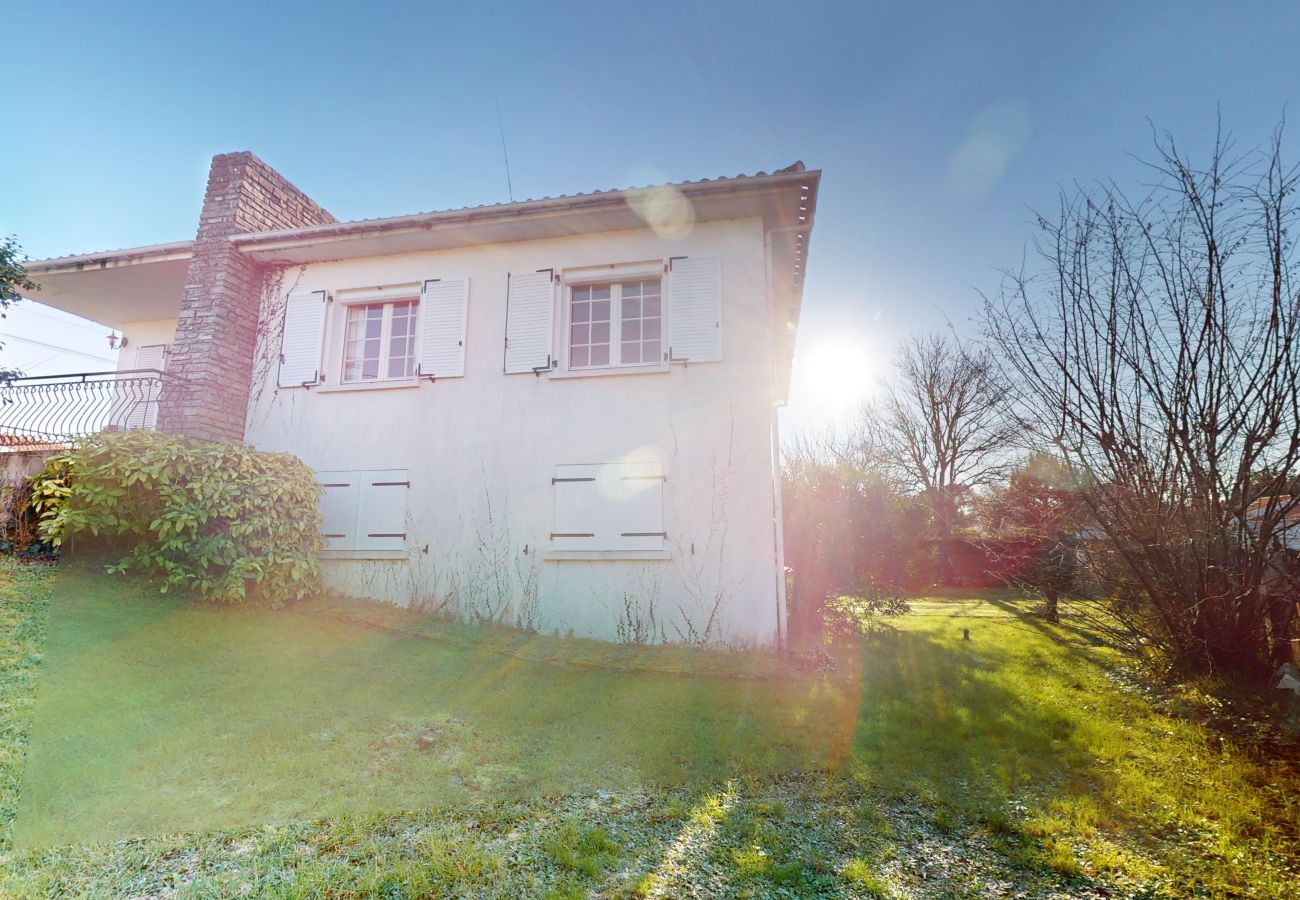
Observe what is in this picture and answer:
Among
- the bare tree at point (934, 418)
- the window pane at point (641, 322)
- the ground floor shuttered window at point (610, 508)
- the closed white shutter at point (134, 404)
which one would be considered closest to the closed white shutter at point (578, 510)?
the ground floor shuttered window at point (610, 508)

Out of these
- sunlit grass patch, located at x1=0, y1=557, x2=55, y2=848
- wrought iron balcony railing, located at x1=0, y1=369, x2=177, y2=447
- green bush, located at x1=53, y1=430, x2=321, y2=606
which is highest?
wrought iron balcony railing, located at x1=0, y1=369, x2=177, y2=447

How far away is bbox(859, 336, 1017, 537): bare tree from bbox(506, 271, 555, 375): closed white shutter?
13.4 m

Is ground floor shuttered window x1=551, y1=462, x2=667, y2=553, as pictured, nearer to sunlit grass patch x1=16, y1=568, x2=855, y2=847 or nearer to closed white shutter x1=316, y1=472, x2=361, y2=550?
sunlit grass patch x1=16, y1=568, x2=855, y2=847

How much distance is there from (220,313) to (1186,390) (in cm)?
1023

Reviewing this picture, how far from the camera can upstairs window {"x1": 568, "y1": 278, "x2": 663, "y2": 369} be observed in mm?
7398

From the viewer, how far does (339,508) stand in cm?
754

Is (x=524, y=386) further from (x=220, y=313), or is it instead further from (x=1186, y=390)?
(x=1186, y=390)

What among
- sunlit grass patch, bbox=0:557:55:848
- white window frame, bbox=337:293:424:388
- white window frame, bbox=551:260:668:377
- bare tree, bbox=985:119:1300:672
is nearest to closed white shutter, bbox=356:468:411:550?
white window frame, bbox=337:293:424:388

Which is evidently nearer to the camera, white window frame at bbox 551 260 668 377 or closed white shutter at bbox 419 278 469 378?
white window frame at bbox 551 260 668 377

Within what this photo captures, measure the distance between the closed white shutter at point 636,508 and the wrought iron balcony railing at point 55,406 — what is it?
667cm

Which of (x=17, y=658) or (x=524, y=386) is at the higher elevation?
(x=524, y=386)

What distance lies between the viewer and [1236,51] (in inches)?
197

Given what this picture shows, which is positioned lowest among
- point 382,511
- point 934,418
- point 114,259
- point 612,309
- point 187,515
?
point 187,515

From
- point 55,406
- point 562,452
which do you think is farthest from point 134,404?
point 562,452
